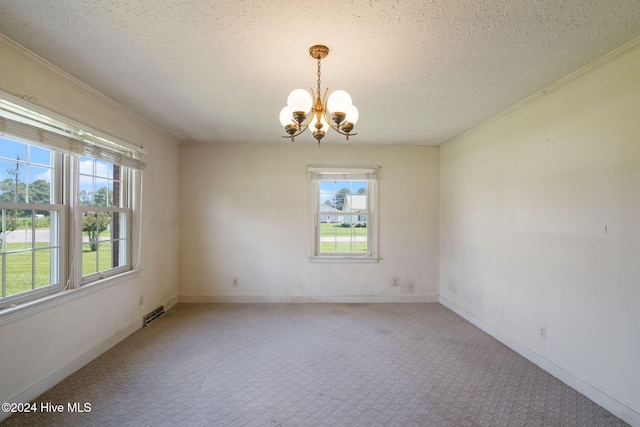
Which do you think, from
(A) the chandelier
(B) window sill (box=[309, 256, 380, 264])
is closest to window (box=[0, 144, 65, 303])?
(A) the chandelier

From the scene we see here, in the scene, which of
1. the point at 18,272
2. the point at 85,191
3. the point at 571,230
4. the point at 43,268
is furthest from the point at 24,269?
the point at 571,230

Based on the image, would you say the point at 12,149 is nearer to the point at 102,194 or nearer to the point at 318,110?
the point at 102,194

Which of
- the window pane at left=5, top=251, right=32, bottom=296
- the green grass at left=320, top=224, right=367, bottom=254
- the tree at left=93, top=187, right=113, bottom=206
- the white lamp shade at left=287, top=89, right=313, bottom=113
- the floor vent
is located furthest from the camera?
the green grass at left=320, top=224, right=367, bottom=254

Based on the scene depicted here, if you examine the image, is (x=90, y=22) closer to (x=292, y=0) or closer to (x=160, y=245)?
(x=292, y=0)

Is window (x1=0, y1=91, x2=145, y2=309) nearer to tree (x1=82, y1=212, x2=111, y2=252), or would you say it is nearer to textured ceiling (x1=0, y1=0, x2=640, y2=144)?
tree (x1=82, y1=212, x2=111, y2=252)

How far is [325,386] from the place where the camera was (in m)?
2.37

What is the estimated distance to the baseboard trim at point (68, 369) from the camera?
2.08 meters

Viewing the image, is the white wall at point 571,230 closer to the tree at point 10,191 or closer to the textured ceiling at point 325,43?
the textured ceiling at point 325,43

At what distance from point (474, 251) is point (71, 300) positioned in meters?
4.30

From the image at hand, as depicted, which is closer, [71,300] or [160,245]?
[71,300]

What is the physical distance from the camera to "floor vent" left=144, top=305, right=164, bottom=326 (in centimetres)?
358

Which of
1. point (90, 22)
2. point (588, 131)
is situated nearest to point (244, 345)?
point (90, 22)

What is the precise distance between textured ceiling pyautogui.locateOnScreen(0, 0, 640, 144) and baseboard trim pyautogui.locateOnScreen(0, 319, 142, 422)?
2.40 meters

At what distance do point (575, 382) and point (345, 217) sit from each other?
3217 mm
